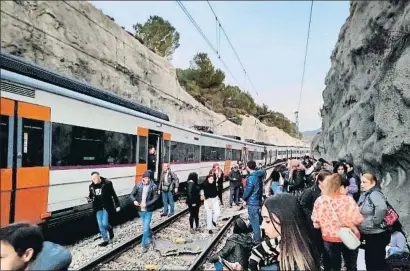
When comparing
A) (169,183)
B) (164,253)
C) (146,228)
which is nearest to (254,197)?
(164,253)

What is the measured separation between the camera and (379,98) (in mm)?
12453

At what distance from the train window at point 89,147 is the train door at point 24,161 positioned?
432 mm

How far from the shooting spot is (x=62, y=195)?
9672 mm

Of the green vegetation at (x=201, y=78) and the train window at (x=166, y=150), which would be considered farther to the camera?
the green vegetation at (x=201, y=78)

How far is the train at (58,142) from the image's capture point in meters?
8.02

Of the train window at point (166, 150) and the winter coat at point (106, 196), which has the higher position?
the train window at point (166, 150)

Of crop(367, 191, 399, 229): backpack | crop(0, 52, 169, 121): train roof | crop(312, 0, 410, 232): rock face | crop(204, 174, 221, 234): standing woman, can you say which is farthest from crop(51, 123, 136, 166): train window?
crop(312, 0, 410, 232): rock face

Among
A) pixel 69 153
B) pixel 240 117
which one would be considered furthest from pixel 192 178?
pixel 240 117

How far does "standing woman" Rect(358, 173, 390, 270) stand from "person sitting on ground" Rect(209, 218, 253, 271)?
1.83 meters

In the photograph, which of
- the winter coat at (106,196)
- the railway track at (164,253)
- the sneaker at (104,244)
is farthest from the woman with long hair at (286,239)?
the sneaker at (104,244)

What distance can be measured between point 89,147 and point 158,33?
48632 millimetres

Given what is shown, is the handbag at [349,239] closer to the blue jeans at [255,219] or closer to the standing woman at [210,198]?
the blue jeans at [255,219]

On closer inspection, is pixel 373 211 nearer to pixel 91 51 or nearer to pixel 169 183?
pixel 169 183

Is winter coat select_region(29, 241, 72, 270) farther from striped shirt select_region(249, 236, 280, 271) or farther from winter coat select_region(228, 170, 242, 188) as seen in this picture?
winter coat select_region(228, 170, 242, 188)
